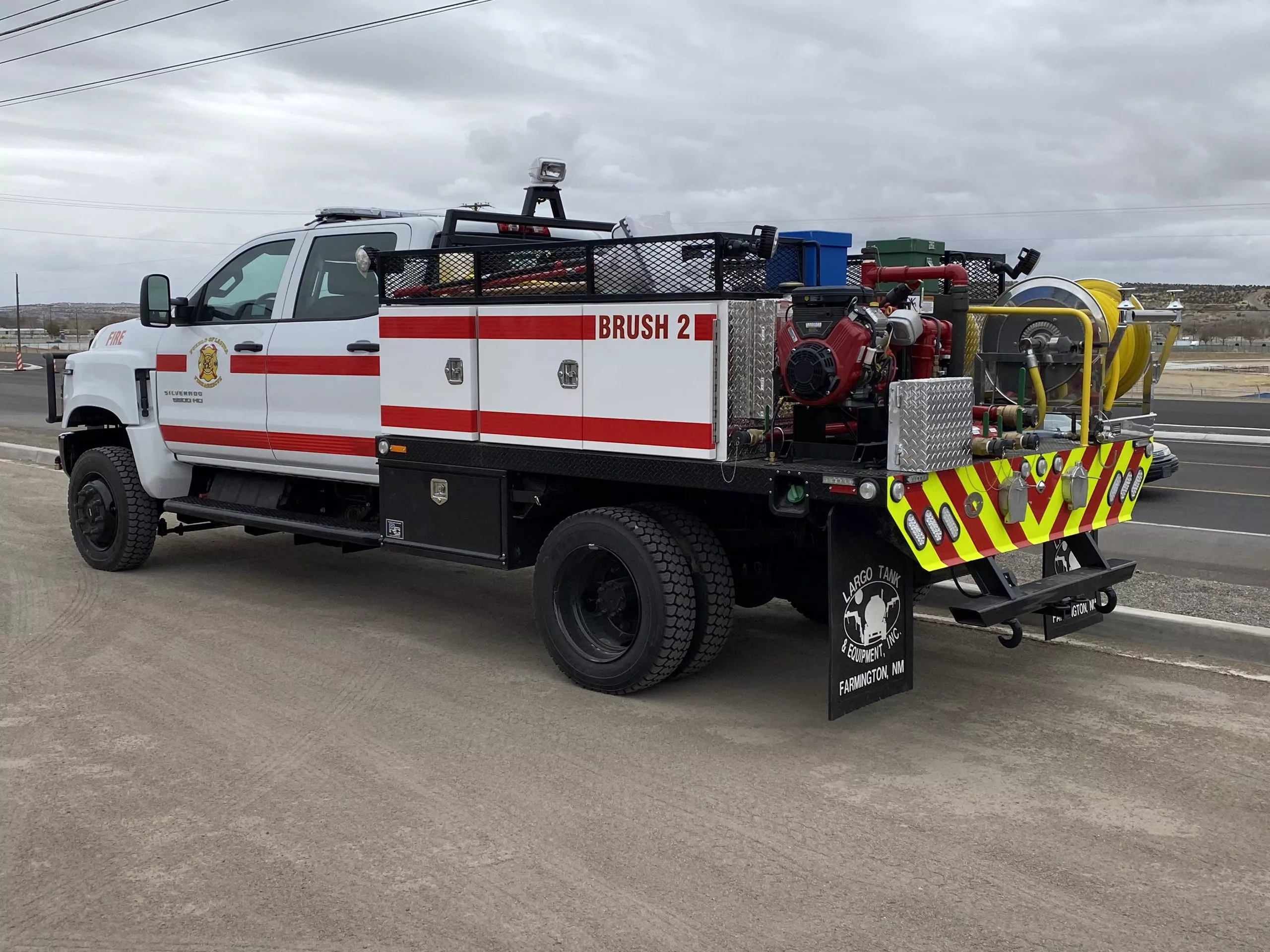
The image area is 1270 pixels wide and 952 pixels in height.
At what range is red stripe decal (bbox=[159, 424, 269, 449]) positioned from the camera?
7957 mm

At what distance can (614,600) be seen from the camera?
19.8 ft

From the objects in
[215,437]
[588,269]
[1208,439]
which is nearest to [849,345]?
[588,269]

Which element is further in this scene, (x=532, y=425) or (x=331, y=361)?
(x=331, y=361)

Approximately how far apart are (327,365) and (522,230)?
152cm

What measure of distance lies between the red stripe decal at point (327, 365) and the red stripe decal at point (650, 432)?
1.74 meters

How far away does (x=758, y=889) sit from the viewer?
393 centimetres

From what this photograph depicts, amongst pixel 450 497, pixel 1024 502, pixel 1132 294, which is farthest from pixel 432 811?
pixel 1132 294

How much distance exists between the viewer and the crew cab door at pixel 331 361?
7270 mm

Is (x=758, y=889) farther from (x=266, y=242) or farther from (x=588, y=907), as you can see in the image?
(x=266, y=242)

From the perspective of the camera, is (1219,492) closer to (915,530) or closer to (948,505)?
(948,505)

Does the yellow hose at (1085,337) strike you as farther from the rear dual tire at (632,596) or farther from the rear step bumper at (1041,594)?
the rear dual tire at (632,596)

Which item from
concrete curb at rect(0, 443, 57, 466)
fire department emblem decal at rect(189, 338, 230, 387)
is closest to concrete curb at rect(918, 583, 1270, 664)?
fire department emblem decal at rect(189, 338, 230, 387)

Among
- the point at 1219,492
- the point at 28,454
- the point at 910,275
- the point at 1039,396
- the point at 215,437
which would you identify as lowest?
the point at 1219,492

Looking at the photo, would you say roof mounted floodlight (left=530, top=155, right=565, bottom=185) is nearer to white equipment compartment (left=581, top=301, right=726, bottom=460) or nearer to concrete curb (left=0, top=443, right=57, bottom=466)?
white equipment compartment (left=581, top=301, right=726, bottom=460)
